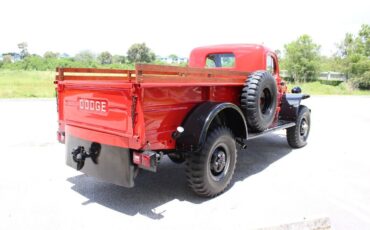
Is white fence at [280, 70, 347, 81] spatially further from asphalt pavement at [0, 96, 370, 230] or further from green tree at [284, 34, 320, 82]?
asphalt pavement at [0, 96, 370, 230]

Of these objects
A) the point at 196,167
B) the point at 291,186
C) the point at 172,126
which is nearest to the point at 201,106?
the point at 172,126

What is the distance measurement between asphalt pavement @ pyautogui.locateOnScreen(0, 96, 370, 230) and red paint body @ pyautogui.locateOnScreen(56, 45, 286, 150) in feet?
2.63

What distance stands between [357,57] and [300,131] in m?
41.7

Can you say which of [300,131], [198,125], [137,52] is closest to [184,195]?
[198,125]

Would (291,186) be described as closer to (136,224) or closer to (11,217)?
(136,224)

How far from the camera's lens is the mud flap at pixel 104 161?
3617 mm

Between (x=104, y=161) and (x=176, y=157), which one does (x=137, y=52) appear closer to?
(x=176, y=157)

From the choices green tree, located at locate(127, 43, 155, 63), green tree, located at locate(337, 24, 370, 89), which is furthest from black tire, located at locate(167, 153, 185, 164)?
green tree, located at locate(127, 43, 155, 63)

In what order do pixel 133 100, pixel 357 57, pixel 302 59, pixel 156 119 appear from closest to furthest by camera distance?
pixel 133 100 < pixel 156 119 < pixel 357 57 < pixel 302 59

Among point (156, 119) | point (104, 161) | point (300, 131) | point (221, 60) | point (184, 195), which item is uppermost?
point (221, 60)

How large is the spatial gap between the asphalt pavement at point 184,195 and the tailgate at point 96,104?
853mm

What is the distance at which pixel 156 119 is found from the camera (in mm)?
3639

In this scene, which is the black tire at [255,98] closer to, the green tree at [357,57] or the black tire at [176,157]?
the black tire at [176,157]

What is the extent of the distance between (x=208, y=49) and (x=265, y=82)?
76.2 inches
